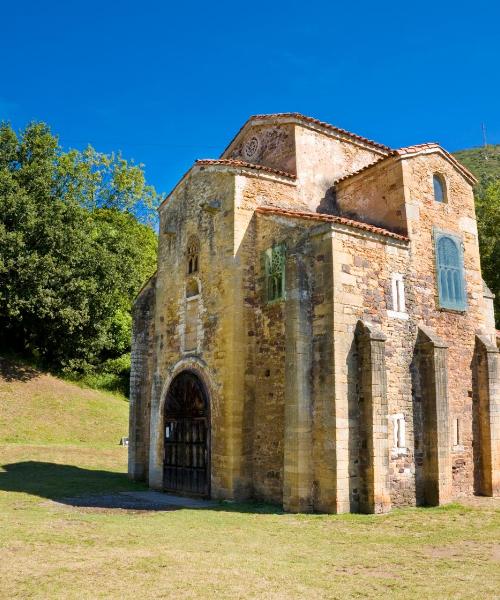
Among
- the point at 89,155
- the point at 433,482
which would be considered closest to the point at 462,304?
the point at 433,482

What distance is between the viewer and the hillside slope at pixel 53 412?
24.9 metres

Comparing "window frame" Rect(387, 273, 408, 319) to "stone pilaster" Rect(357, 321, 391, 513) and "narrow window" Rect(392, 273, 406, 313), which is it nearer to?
"narrow window" Rect(392, 273, 406, 313)

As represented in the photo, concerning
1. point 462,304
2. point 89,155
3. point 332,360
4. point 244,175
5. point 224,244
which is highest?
point 89,155

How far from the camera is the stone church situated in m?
12.2

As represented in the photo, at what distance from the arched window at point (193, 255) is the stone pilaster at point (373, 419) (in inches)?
226

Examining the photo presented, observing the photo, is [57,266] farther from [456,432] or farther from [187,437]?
[456,432]

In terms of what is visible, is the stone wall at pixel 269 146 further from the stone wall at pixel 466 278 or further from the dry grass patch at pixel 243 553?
the dry grass patch at pixel 243 553

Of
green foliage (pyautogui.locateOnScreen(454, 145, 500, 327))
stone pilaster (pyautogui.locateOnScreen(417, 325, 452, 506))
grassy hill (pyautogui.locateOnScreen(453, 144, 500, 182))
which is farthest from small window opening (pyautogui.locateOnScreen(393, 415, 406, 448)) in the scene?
grassy hill (pyautogui.locateOnScreen(453, 144, 500, 182))

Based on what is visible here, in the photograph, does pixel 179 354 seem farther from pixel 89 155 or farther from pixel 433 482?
pixel 89 155

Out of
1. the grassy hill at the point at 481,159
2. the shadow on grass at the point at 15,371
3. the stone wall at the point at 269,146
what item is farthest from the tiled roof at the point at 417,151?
the grassy hill at the point at 481,159

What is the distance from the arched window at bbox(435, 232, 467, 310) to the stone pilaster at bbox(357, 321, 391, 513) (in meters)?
3.53

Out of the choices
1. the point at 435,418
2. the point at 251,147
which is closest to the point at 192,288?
the point at 251,147

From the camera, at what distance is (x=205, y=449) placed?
14.7 metres

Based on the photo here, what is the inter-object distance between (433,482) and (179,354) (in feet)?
24.8
